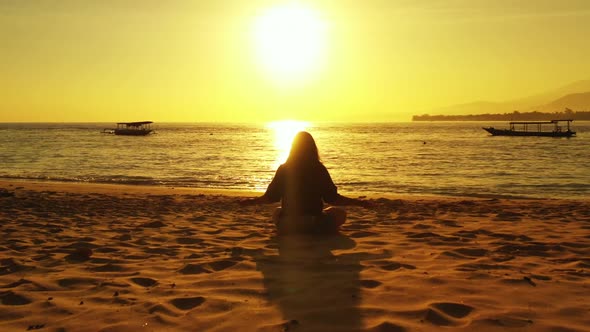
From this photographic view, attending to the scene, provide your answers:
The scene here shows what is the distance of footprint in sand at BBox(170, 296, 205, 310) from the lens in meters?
4.54

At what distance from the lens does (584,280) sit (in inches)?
205

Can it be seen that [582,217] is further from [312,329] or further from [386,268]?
[312,329]

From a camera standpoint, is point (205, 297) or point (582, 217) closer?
point (205, 297)

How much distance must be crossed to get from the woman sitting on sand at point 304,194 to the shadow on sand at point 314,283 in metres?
0.38

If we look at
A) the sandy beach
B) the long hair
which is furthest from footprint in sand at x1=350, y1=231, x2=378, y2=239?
the long hair

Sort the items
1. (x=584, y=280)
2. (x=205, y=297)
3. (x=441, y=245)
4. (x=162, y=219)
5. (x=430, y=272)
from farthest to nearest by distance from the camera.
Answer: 1. (x=162, y=219)
2. (x=441, y=245)
3. (x=430, y=272)
4. (x=584, y=280)
5. (x=205, y=297)

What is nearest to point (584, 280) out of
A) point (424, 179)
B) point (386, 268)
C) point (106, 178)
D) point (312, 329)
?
point (386, 268)

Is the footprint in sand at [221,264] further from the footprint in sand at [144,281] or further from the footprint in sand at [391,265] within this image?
the footprint in sand at [391,265]

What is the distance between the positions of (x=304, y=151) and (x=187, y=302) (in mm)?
3241

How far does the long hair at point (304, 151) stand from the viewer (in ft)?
23.7

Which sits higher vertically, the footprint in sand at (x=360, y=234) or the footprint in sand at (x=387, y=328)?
the footprint in sand at (x=387, y=328)

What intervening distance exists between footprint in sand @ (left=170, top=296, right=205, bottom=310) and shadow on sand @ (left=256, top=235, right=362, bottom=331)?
2.24 ft

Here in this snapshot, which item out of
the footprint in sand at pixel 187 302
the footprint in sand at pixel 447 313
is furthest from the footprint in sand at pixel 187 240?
the footprint in sand at pixel 447 313

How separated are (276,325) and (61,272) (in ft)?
9.80
